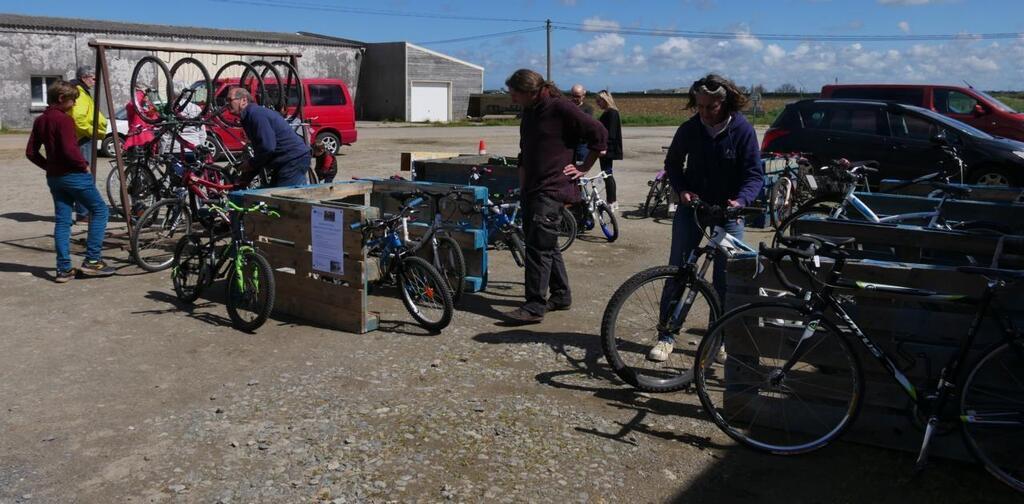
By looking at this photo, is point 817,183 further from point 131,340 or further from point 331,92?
point 331,92

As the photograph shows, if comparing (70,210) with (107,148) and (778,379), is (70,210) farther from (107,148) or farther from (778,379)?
(107,148)

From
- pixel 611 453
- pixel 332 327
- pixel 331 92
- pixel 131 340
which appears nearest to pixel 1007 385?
pixel 611 453

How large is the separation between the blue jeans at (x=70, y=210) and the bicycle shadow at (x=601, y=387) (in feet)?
13.1

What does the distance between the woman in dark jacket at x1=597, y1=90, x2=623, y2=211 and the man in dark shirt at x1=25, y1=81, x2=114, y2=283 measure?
19.0 ft

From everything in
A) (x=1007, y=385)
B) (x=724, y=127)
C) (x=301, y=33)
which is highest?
(x=301, y=33)

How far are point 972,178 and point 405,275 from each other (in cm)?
945

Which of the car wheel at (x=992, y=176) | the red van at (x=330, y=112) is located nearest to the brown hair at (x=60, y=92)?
the car wheel at (x=992, y=176)

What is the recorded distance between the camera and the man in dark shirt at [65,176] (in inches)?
295

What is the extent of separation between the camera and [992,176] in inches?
479

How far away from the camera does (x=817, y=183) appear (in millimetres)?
11648

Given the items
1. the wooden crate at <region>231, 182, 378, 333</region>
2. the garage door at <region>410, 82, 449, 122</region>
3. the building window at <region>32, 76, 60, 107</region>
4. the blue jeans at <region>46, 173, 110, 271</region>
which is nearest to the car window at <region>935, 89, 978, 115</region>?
the wooden crate at <region>231, 182, 378, 333</region>

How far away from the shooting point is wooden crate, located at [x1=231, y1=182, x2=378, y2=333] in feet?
20.1

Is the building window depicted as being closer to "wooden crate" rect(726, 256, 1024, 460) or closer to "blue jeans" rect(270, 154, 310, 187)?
"blue jeans" rect(270, 154, 310, 187)

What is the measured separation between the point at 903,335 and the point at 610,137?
6.93 m
